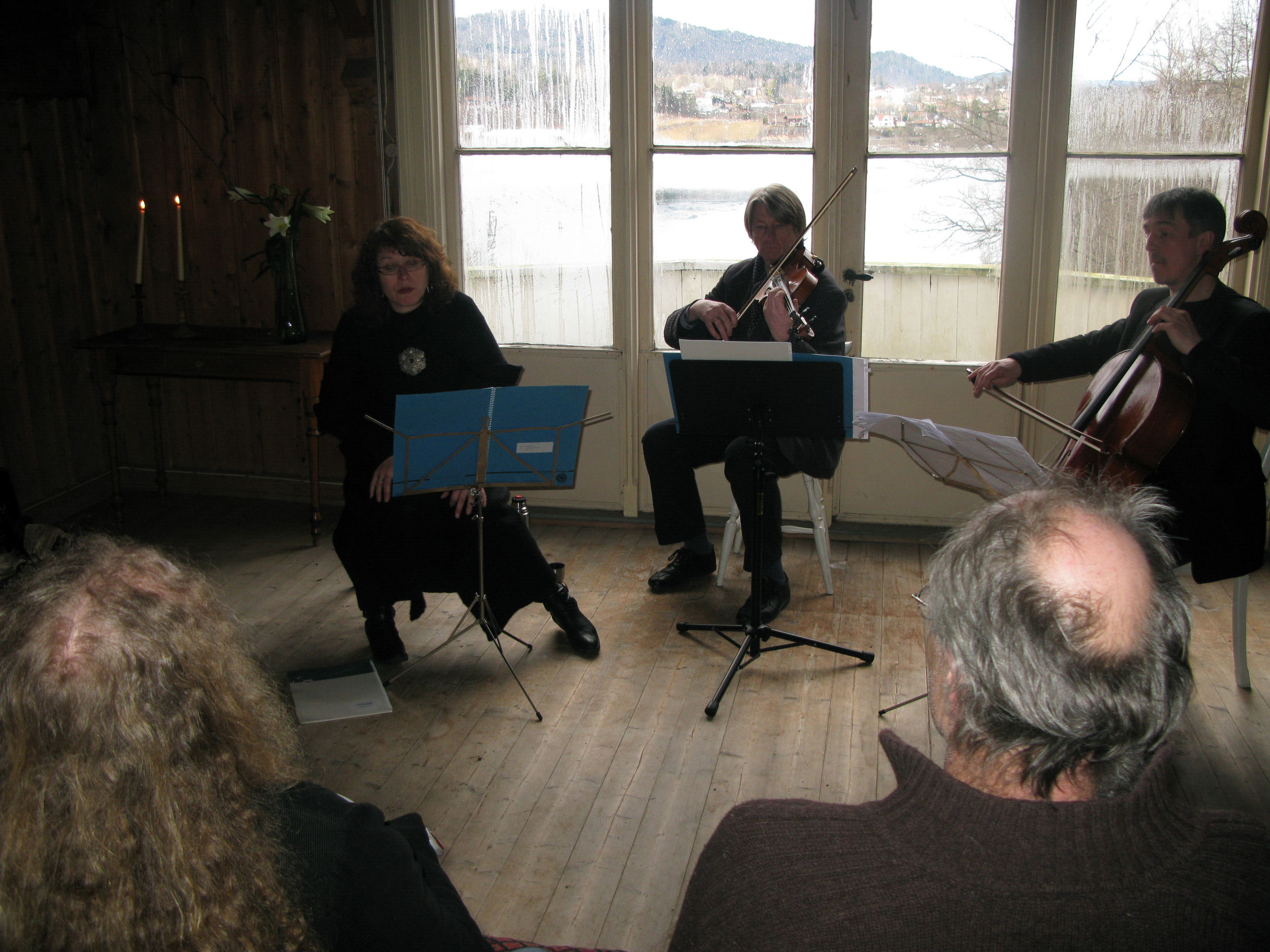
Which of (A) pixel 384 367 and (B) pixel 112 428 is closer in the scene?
(A) pixel 384 367

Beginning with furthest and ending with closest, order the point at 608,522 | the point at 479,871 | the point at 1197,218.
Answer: the point at 608,522 → the point at 1197,218 → the point at 479,871

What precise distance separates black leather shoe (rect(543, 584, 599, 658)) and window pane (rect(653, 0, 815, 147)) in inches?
66.7

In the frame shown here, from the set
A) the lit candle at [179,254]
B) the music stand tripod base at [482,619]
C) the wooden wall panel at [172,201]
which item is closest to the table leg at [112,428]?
the wooden wall panel at [172,201]

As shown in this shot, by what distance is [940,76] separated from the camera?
341cm

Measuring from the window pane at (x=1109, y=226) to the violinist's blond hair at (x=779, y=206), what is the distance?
3.25 ft

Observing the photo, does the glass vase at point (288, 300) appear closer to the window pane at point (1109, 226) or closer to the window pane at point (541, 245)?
the window pane at point (541, 245)

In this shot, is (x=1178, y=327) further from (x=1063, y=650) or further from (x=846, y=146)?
(x=1063, y=650)

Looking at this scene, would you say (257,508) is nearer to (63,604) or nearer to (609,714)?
(609,714)

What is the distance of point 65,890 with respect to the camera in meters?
→ 0.75

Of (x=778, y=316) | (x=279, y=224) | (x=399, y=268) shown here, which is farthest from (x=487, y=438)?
(x=279, y=224)

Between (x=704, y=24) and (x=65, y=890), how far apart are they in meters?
3.41

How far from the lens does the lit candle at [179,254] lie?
148 inches

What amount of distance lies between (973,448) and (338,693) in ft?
Result: 5.35

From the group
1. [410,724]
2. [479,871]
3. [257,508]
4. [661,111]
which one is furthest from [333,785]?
[661,111]
